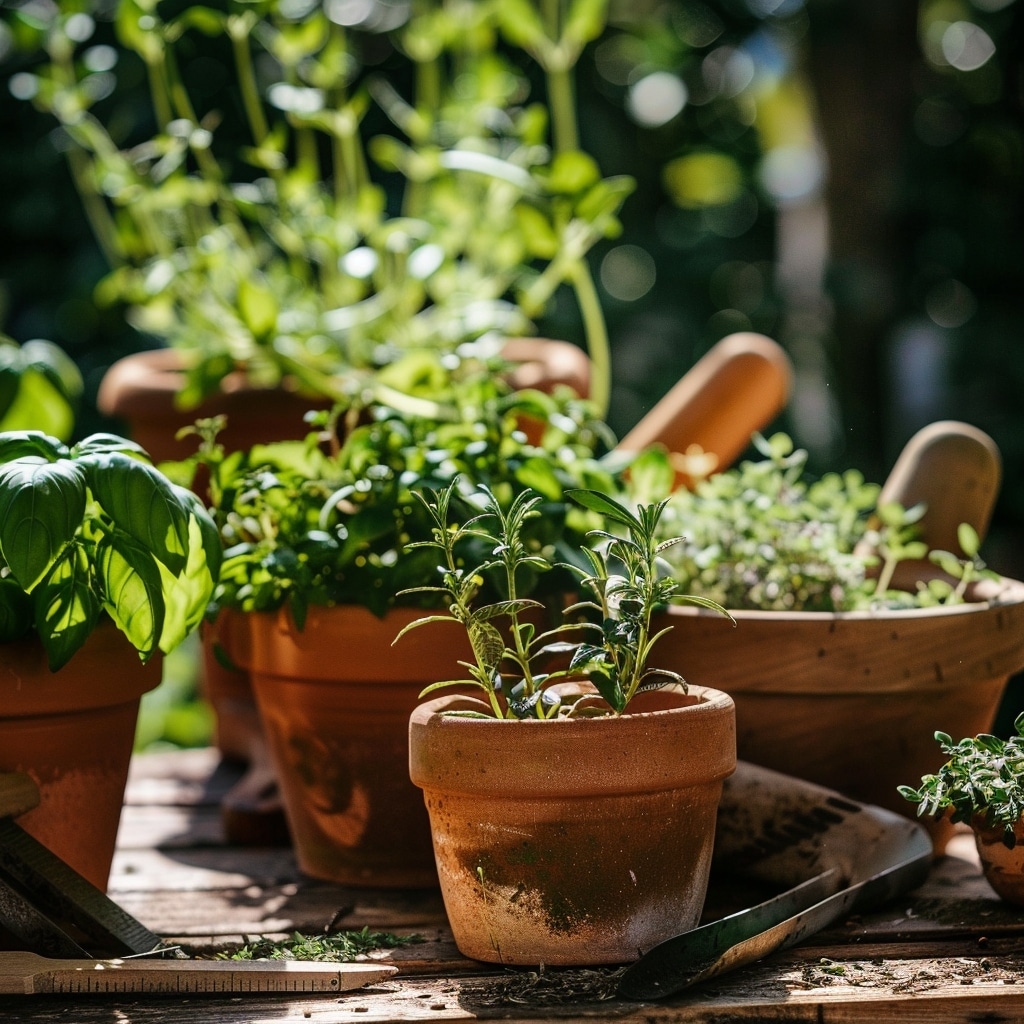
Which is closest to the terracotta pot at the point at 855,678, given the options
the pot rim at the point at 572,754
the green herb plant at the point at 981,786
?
the green herb plant at the point at 981,786

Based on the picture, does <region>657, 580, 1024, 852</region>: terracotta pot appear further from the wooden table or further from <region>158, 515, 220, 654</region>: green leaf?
<region>158, 515, 220, 654</region>: green leaf

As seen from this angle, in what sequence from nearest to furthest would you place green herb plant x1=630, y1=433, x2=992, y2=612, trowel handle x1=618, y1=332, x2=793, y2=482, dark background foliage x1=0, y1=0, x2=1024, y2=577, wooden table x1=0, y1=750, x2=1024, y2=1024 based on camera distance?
wooden table x1=0, y1=750, x2=1024, y2=1024, green herb plant x1=630, y1=433, x2=992, y2=612, trowel handle x1=618, y1=332, x2=793, y2=482, dark background foliage x1=0, y1=0, x2=1024, y2=577

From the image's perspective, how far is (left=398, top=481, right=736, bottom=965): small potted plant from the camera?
80cm

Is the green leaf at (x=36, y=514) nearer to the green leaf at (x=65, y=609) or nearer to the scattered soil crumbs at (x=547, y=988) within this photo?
the green leaf at (x=65, y=609)

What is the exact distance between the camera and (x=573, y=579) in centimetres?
106

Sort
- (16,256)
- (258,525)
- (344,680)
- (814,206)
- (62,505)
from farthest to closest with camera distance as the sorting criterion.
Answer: (814,206), (16,256), (258,525), (344,680), (62,505)

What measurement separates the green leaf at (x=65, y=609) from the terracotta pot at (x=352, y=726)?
0.22m

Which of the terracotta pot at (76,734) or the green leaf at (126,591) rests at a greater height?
the green leaf at (126,591)

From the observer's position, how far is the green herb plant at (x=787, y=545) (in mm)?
1132

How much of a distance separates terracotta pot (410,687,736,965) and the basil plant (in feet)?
0.71

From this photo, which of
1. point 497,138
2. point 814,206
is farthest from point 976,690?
point 814,206

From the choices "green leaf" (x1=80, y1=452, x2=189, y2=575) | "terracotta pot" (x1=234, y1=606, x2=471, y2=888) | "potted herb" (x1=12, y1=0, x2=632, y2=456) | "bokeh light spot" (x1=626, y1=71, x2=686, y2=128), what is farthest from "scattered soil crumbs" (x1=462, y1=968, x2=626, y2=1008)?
"bokeh light spot" (x1=626, y1=71, x2=686, y2=128)

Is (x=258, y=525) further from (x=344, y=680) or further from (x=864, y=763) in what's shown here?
(x=864, y=763)

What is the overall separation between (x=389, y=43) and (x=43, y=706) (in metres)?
2.21
